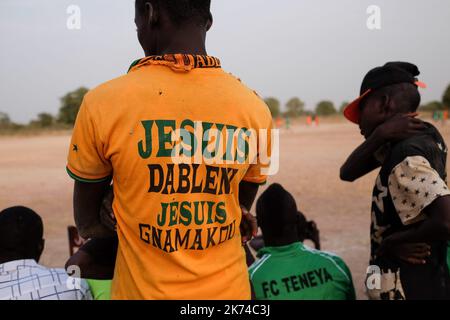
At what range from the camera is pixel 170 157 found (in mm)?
1603

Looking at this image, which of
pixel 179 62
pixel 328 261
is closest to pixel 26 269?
pixel 179 62

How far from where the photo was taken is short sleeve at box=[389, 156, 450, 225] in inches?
82.2

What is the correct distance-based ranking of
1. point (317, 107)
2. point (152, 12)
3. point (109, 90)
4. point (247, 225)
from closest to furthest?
point (109, 90), point (152, 12), point (247, 225), point (317, 107)

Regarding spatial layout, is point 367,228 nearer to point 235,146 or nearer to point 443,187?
point 443,187

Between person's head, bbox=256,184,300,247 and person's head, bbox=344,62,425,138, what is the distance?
70 cm

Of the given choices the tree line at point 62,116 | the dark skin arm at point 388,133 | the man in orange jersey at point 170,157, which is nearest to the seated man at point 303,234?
the dark skin arm at point 388,133

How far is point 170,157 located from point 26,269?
1354 mm

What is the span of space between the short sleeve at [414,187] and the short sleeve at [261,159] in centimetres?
67

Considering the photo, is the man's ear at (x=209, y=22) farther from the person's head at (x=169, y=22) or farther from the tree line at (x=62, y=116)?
the tree line at (x=62, y=116)

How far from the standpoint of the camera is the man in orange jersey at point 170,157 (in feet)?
5.14

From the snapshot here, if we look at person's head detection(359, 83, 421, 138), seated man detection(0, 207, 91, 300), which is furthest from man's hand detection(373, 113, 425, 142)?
seated man detection(0, 207, 91, 300)

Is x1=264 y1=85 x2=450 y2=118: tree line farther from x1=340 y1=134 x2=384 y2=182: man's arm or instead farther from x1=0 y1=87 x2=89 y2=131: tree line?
x1=340 y1=134 x2=384 y2=182: man's arm

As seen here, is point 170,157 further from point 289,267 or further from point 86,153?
point 289,267
